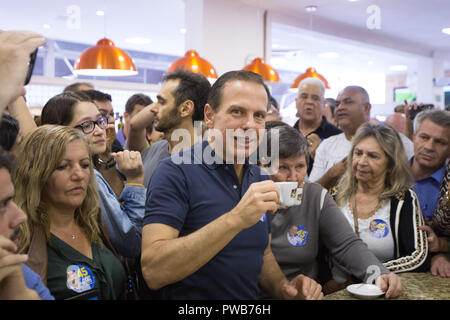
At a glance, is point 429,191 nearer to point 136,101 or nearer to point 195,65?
point 195,65

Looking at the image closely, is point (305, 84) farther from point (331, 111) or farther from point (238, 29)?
point (238, 29)

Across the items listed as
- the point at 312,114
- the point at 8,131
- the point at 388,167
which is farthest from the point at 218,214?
the point at 312,114

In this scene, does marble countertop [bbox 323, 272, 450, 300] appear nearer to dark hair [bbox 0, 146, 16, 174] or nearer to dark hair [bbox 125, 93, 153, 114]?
dark hair [bbox 0, 146, 16, 174]

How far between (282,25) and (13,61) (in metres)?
6.80

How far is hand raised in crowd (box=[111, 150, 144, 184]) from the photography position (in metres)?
1.89

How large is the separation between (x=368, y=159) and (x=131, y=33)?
7.14 metres

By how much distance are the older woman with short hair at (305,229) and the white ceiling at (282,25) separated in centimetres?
516

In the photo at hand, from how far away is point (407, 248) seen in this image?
6.44 ft

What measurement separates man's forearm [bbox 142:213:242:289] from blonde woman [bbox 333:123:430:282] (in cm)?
95

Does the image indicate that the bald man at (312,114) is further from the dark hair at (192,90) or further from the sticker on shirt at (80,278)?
the sticker on shirt at (80,278)

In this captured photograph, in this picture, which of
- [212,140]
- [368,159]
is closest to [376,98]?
[368,159]

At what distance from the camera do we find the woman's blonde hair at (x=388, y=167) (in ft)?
7.19

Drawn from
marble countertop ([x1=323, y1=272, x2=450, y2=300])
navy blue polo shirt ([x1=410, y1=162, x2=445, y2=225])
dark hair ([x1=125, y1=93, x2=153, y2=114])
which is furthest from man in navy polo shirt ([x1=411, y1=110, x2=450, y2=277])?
dark hair ([x1=125, y1=93, x2=153, y2=114])

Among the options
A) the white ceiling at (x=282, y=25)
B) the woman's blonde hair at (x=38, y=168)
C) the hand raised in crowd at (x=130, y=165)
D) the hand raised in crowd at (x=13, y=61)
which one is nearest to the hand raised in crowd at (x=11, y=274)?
the hand raised in crowd at (x=13, y=61)
